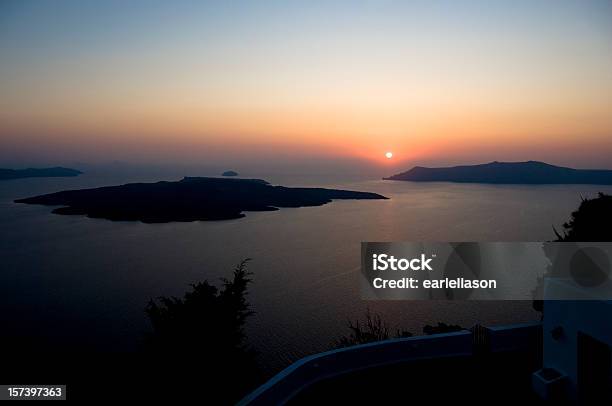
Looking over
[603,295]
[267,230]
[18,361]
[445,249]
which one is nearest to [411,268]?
[445,249]

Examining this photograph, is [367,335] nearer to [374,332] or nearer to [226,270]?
[374,332]

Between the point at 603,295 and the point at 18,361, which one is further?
the point at 18,361

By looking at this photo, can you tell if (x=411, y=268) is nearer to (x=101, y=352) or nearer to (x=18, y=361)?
(x=101, y=352)

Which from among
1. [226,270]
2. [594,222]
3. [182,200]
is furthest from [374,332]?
[182,200]

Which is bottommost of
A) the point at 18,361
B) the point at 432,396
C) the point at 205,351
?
the point at 18,361

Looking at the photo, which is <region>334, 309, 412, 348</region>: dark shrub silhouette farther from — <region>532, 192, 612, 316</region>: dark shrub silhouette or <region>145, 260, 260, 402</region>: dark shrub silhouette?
<region>532, 192, 612, 316</region>: dark shrub silhouette

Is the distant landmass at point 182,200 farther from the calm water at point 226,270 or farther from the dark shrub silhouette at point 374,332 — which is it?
the dark shrub silhouette at point 374,332
